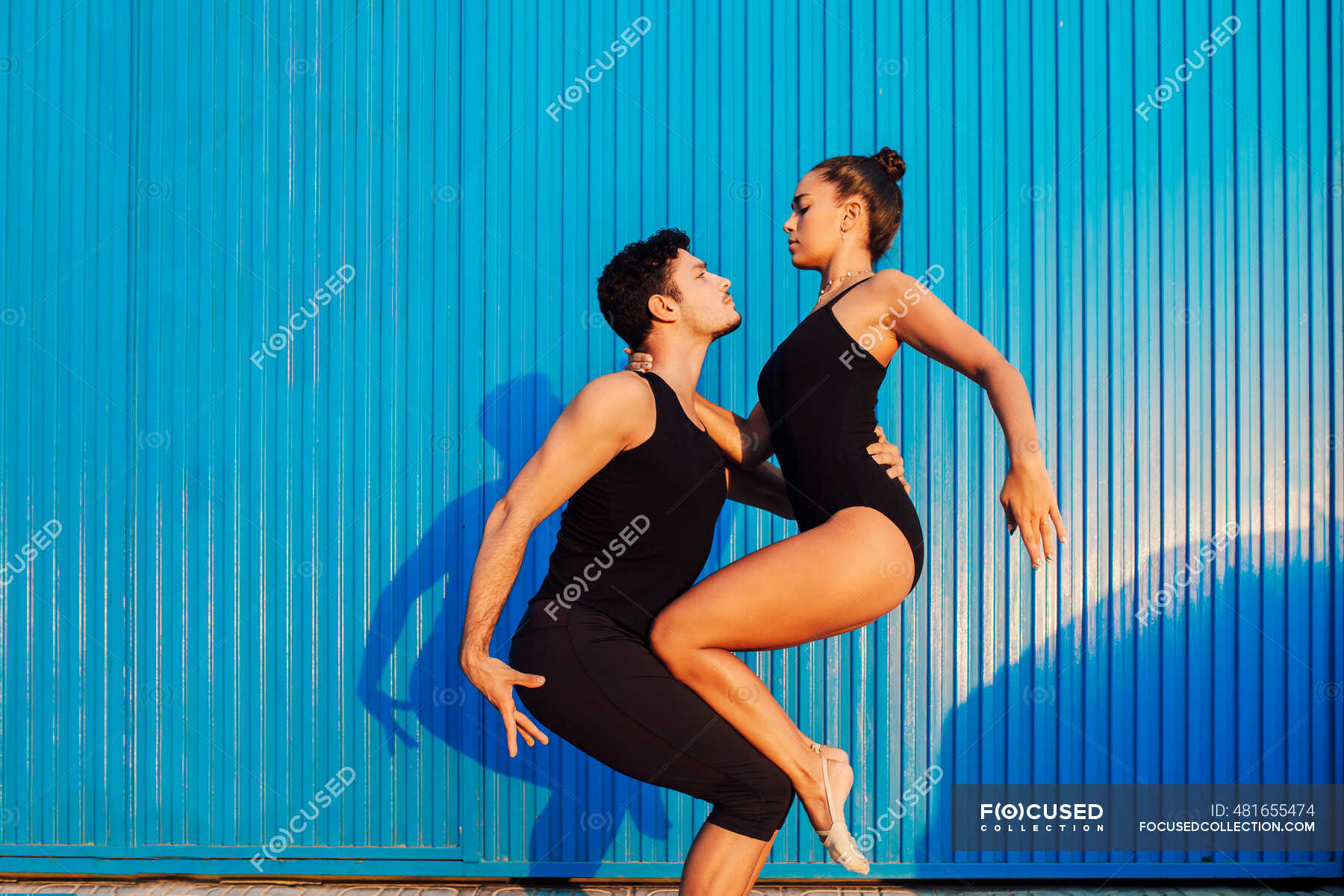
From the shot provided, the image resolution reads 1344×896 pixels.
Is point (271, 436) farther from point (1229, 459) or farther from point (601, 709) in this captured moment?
point (1229, 459)

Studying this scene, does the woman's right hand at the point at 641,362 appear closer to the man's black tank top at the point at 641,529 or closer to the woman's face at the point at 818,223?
the man's black tank top at the point at 641,529

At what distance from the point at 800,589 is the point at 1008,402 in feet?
1.95

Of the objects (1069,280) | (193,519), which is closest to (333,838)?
(193,519)

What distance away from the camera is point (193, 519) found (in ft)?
12.0

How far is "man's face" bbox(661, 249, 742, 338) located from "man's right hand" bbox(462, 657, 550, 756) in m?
0.99

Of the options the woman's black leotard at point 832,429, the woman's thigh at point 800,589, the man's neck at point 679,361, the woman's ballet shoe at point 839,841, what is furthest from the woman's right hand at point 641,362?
the woman's ballet shoe at point 839,841

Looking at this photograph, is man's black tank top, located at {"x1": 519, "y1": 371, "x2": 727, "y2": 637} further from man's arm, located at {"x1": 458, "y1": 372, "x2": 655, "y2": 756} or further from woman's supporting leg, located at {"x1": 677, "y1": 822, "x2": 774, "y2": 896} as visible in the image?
woman's supporting leg, located at {"x1": 677, "y1": 822, "x2": 774, "y2": 896}

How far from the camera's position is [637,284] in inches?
98.7

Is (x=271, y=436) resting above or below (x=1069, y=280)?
below

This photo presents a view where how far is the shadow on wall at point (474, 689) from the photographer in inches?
141

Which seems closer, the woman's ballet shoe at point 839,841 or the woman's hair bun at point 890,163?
the woman's ballet shoe at point 839,841

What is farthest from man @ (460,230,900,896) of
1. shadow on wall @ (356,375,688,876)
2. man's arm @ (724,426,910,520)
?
shadow on wall @ (356,375,688,876)

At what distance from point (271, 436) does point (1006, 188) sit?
298 cm

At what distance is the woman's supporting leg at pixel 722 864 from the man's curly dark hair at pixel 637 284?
1.26m
